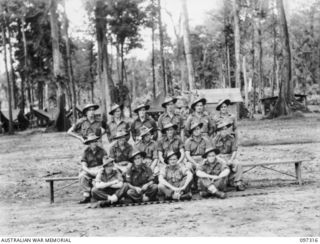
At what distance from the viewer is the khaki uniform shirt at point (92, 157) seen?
27.7ft

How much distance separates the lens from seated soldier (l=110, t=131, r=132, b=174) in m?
8.55

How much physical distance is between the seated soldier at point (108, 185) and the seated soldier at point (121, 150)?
521 millimetres

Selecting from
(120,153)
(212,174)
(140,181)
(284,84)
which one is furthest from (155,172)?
(284,84)

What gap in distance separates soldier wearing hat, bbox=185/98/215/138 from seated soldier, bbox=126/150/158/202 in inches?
54.2

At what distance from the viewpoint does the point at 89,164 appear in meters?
8.47

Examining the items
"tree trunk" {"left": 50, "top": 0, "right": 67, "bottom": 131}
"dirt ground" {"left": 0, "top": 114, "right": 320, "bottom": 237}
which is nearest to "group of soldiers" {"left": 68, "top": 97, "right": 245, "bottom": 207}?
→ "dirt ground" {"left": 0, "top": 114, "right": 320, "bottom": 237}

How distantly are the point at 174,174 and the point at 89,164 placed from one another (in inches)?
62.8

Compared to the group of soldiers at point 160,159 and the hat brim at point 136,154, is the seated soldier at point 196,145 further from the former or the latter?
the hat brim at point 136,154

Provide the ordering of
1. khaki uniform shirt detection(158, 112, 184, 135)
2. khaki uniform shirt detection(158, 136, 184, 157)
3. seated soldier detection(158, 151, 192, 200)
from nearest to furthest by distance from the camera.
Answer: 1. seated soldier detection(158, 151, 192, 200)
2. khaki uniform shirt detection(158, 136, 184, 157)
3. khaki uniform shirt detection(158, 112, 184, 135)

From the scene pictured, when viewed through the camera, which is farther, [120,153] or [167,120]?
[167,120]

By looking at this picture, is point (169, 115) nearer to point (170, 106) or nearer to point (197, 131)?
point (170, 106)

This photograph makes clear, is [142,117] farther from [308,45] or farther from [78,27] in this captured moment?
[308,45]

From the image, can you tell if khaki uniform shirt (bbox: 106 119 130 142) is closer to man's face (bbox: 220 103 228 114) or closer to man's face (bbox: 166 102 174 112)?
man's face (bbox: 166 102 174 112)

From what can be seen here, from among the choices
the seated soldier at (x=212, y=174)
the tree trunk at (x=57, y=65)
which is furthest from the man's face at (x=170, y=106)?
the tree trunk at (x=57, y=65)
